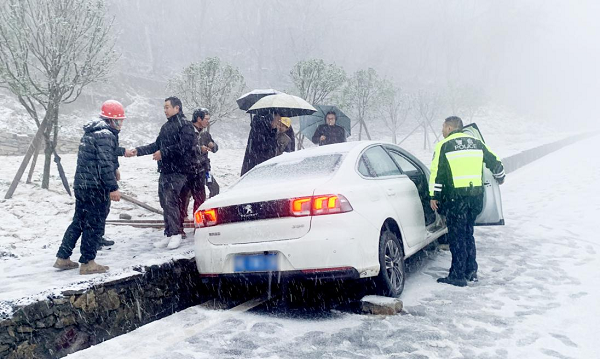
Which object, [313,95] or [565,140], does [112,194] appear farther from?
[565,140]

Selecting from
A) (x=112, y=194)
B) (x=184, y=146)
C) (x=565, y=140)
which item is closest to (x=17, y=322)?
(x=112, y=194)

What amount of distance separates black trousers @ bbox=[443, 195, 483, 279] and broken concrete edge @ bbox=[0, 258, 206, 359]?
3125 mm

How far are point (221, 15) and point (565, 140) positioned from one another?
151ft

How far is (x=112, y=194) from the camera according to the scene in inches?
194

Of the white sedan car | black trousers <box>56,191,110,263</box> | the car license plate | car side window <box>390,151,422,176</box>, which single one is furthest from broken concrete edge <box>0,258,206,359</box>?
car side window <box>390,151,422,176</box>

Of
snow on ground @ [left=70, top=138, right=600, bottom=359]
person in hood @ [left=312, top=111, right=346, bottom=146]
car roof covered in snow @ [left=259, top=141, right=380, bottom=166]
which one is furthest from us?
person in hood @ [left=312, top=111, right=346, bottom=146]

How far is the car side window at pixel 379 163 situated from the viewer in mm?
4566

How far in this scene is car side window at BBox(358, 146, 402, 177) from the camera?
4.57 meters

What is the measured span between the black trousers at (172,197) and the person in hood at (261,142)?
4.77 ft

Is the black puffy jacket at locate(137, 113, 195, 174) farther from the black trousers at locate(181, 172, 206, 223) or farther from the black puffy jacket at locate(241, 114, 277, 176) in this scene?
the black puffy jacket at locate(241, 114, 277, 176)

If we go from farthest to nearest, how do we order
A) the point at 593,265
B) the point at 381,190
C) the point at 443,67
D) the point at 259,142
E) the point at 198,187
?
the point at 443,67 → the point at 259,142 → the point at 198,187 → the point at 593,265 → the point at 381,190

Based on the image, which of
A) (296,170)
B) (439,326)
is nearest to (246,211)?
(296,170)

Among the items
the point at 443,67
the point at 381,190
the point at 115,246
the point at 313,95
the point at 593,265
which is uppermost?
the point at 443,67

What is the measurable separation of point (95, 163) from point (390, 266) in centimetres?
343
